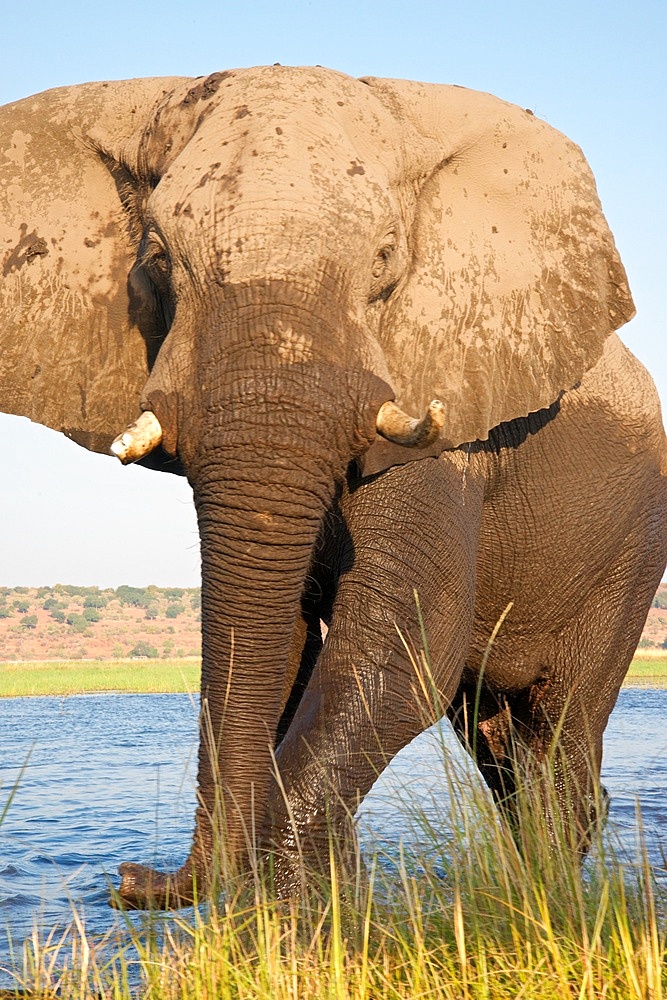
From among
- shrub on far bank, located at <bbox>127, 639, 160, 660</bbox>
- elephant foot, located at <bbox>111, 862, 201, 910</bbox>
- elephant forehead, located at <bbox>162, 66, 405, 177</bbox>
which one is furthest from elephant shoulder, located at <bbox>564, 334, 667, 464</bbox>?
shrub on far bank, located at <bbox>127, 639, 160, 660</bbox>

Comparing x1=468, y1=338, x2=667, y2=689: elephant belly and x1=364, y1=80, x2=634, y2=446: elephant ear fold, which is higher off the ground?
x1=364, y1=80, x2=634, y2=446: elephant ear fold

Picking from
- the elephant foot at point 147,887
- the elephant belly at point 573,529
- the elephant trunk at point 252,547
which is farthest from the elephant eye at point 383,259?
the elephant foot at point 147,887

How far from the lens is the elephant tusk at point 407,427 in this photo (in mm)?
4523

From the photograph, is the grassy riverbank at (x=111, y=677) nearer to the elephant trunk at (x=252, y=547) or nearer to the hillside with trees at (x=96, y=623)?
the hillside with trees at (x=96, y=623)

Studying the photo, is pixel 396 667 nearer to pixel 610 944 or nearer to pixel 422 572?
pixel 422 572

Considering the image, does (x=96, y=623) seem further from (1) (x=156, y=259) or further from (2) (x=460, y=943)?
(2) (x=460, y=943)

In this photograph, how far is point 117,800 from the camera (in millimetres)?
11531

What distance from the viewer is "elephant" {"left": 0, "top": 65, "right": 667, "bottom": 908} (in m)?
4.59

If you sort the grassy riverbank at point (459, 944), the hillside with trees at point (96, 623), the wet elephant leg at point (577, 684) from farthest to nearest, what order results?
the hillside with trees at point (96, 623) → the wet elephant leg at point (577, 684) → the grassy riverbank at point (459, 944)

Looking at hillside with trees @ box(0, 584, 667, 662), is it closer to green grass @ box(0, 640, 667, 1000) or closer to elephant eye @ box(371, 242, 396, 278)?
elephant eye @ box(371, 242, 396, 278)

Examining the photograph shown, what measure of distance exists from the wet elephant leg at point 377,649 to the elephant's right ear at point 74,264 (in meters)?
1.26

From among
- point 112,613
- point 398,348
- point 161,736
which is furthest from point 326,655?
point 112,613

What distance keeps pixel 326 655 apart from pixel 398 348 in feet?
4.36

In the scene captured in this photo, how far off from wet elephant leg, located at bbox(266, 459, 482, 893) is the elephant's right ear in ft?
4.12
